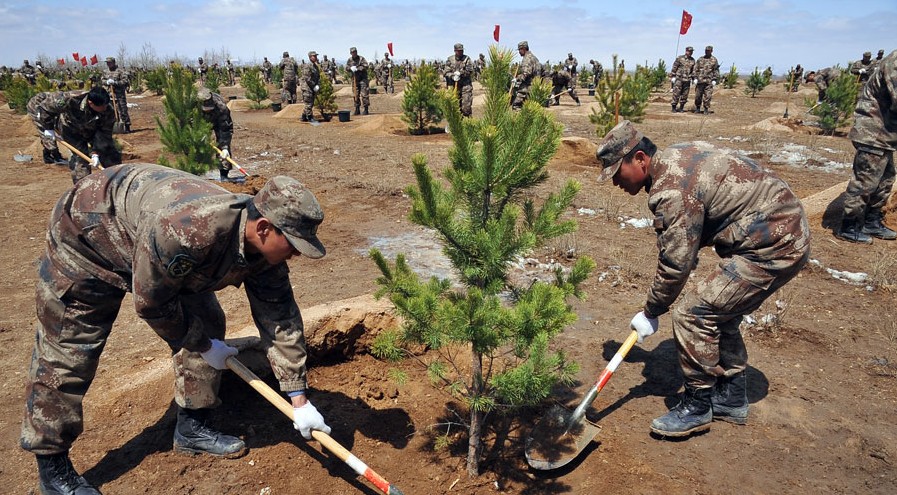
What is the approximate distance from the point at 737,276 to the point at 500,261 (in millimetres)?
1411

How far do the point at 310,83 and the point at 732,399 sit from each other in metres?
14.3

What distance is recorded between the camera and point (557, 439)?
284cm

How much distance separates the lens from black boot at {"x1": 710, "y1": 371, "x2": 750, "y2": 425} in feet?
10.1

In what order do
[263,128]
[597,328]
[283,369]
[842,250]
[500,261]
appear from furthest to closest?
[263,128], [842,250], [597,328], [283,369], [500,261]

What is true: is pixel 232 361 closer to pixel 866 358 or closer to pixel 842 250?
pixel 866 358

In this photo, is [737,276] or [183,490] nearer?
[183,490]

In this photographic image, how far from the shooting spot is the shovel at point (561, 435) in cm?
274

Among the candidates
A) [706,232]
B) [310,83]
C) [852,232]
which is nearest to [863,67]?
[852,232]

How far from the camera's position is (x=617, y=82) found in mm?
9461

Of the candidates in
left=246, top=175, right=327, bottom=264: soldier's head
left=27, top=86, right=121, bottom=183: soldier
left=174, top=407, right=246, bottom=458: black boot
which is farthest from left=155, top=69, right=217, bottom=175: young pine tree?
left=246, top=175, right=327, bottom=264: soldier's head

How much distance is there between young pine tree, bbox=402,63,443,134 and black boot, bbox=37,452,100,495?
10.7 metres

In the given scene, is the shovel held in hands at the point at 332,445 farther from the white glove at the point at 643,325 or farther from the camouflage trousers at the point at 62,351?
the white glove at the point at 643,325

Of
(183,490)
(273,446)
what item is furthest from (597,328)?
(183,490)

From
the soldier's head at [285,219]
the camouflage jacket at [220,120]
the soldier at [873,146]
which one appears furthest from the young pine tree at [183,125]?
the soldier at [873,146]
